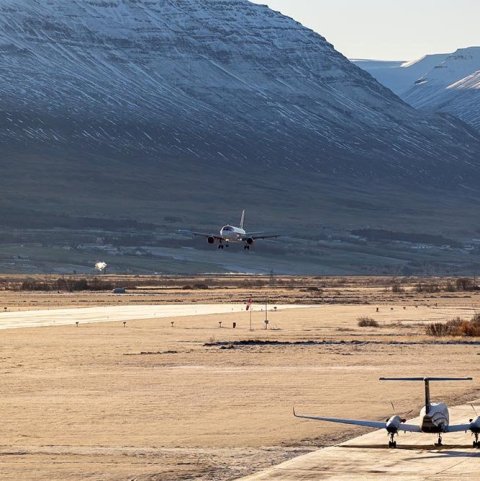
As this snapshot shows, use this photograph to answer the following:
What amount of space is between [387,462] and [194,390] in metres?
15.2

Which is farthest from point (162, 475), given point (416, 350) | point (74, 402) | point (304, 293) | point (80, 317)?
point (304, 293)

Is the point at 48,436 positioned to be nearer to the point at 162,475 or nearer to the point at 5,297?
the point at 162,475

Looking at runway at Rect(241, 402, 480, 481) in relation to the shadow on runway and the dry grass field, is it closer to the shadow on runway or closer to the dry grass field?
the shadow on runway

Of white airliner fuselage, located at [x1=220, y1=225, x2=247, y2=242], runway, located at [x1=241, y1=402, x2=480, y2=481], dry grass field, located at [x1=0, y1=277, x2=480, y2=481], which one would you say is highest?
white airliner fuselage, located at [x1=220, y1=225, x2=247, y2=242]

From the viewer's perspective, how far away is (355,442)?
115 feet

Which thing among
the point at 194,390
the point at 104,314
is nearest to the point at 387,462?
the point at 194,390

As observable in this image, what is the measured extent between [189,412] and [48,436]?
5.49 meters

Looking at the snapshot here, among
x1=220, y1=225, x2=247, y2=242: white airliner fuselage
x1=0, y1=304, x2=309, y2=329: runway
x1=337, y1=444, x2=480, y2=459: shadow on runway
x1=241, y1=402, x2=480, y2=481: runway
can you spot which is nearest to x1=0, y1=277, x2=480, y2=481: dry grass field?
x1=241, y1=402, x2=480, y2=481: runway

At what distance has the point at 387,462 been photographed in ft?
104

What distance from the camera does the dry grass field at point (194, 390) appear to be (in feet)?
108

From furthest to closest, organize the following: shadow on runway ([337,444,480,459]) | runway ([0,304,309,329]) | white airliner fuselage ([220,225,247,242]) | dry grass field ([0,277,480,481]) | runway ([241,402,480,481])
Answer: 1. white airliner fuselage ([220,225,247,242])
2. runway ([0,304,309,329])
3. dry grass field ([0,277,480,481])
4. shadow on runway ([337,444,480,459])
5. runway ([241,402,480,481])

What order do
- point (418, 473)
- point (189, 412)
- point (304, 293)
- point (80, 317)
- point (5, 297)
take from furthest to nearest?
point (304, 293), point (5, 297), point (80, 317), point (189, 412), point (418, 473)

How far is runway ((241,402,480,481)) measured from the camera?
98.2ft

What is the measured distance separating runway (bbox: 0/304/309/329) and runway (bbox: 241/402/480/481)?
4961 cm
